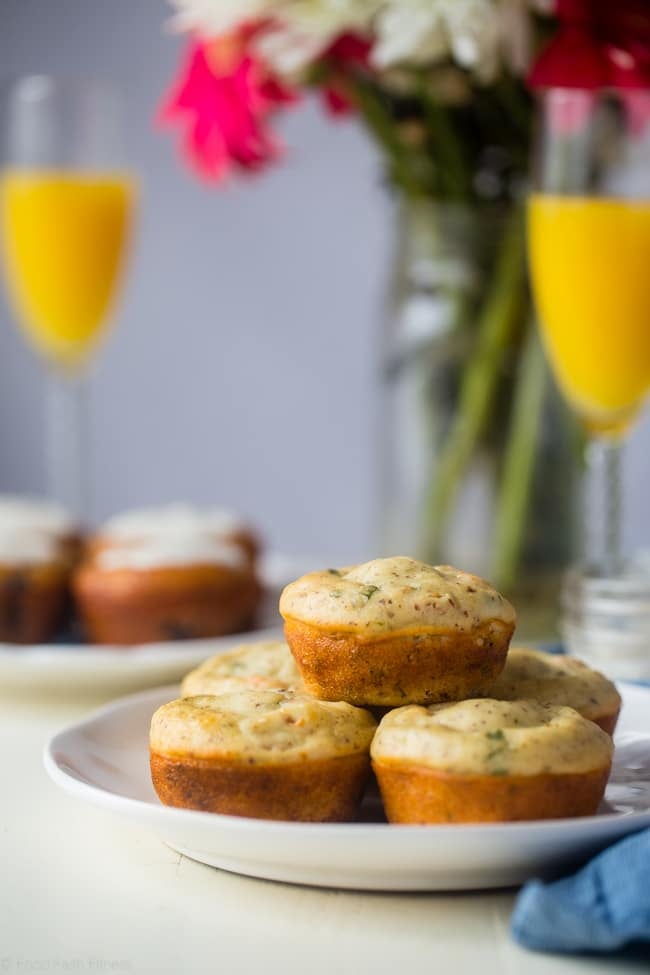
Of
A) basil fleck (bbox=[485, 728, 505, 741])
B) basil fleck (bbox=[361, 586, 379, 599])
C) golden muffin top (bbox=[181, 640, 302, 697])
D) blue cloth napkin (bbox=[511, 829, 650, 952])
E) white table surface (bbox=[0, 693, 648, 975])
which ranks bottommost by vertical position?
white table surface (bbox=[0, 693, 648, 975])

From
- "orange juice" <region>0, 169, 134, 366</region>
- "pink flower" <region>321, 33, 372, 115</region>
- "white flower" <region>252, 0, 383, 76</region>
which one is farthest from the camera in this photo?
"orange juice" <region>0, 169, 134, 366</region>

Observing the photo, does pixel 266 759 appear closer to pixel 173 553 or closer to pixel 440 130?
pixel 173 553

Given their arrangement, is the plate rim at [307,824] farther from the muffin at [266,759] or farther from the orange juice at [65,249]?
the orange juice at [65,249]

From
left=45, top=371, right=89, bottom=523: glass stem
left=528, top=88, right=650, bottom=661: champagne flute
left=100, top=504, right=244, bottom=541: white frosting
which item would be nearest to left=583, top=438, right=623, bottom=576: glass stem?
left=528, top=88, right=650, bottom=661: champagne flute

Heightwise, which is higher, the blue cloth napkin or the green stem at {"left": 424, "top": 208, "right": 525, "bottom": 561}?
the green stem at {"left": 424, "top": 208, "right": 525, "bottom": 561}

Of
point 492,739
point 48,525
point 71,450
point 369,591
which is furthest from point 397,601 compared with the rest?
point 71,450

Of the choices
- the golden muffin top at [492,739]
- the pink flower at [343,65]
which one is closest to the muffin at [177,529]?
the pink flower at [343,65]

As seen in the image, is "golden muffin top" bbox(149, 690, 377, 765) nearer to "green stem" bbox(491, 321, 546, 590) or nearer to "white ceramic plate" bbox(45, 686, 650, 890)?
"white ceramic plate" bbox(45, 686, 650, 890)
